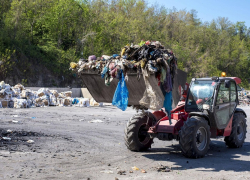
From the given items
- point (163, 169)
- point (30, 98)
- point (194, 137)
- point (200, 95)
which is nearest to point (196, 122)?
point (194, 137)

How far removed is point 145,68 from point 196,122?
205cm

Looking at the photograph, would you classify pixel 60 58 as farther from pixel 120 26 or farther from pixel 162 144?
pixel 162 144

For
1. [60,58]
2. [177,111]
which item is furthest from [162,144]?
[60,58]

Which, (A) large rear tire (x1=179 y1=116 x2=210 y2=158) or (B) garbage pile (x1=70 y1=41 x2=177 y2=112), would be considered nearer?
(B) garbage pile (x1=70 y1=41 x2=177 y2=112)

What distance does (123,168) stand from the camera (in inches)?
260

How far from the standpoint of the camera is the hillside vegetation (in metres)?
37.9

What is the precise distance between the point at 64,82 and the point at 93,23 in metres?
13.6

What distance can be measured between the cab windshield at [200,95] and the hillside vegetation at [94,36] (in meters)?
27.2

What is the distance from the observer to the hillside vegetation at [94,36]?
124 feet

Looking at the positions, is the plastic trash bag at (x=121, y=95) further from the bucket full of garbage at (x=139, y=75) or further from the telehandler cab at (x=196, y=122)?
the telehandler cab at (x=196, y=122)

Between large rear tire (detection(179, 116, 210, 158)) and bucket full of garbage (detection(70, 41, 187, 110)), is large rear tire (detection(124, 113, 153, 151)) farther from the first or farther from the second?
large rear tire (detection(179, 116, 210, 158))

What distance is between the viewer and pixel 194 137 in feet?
24.4

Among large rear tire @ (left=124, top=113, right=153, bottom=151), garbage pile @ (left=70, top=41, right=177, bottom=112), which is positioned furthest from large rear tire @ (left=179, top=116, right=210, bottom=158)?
large rear tire @ (left=124, top=113, right=153, bottom=151)

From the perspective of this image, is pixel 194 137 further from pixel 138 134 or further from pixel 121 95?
pixel 121 95
